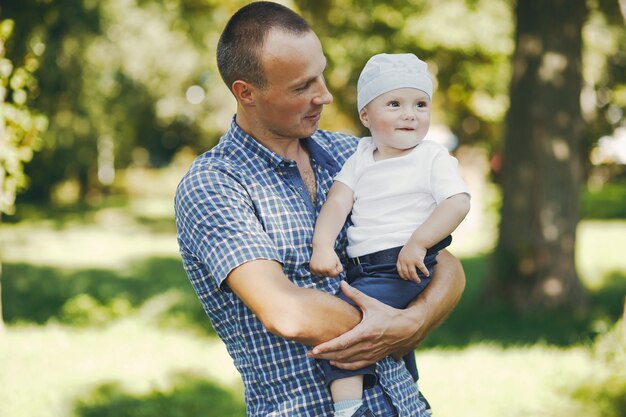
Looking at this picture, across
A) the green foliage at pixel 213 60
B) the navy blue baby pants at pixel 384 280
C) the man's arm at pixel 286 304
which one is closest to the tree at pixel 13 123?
the green foliage at pixel 213 60

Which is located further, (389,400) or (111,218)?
(111,218)

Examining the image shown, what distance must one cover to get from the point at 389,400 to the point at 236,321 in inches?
20.9

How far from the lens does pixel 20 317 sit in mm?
10062

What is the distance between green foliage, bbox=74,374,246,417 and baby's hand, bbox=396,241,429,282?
4078 millimetres

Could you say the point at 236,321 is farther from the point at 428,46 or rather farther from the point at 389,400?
the point at 428,46

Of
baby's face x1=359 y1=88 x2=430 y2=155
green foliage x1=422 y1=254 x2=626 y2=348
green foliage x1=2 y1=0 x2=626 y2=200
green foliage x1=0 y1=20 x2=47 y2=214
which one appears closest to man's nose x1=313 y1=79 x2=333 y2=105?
baby's face x1=359 y1=88 x2=430 y2=155

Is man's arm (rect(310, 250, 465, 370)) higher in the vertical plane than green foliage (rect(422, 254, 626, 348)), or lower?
higher

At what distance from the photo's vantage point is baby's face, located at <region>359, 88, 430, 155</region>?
265cm

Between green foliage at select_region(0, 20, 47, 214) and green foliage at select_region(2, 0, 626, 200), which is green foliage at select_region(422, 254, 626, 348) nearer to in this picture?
green foliage at select_region(0, 20, 47, 214)

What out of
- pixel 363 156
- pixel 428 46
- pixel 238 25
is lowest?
pixel 363 156

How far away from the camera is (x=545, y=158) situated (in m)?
9.52

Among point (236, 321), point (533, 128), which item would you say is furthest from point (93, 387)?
point (533, 128)

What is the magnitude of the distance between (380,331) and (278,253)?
379 mm

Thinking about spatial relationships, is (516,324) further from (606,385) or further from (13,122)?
(13,122)
